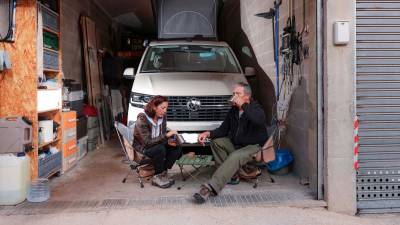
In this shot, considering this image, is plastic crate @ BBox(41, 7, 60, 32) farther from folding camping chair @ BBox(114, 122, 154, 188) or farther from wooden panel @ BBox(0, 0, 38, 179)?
folding camping chair @ BBox(114, 122, 154, 188)

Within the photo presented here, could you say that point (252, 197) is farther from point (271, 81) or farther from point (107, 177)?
point (271, 81)

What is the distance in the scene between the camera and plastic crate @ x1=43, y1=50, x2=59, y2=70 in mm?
5945

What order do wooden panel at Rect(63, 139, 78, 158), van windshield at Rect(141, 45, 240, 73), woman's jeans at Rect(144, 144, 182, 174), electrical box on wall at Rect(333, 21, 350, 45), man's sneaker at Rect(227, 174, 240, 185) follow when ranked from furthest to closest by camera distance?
1. van windshield at Rect(141, 45, 240, 73)
2. wooden panel at Rect(63, 139, 78, 158)
3. man's sneaker at Rect(227, 174, 240, 185)
4. woman's jeans at Rect(144, 144, 182, 174)
5. electrical box on wall at Rect(333, 21, 350, 45)

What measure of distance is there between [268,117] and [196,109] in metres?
1.94

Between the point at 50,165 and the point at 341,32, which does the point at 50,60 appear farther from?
the point at 341,32

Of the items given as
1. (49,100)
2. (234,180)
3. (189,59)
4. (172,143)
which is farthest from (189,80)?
(49,100)

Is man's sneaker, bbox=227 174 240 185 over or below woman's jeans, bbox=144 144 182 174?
below

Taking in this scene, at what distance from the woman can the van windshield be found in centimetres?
209

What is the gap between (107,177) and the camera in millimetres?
6391

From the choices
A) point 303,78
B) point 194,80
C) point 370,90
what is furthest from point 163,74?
point 370,90

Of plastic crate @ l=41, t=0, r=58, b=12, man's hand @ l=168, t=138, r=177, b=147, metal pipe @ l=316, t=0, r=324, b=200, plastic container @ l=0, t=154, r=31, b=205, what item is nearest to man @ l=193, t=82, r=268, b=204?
man's hand @ l=168, t=138, r=177, b=147

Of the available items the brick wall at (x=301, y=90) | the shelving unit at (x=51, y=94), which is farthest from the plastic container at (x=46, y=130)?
the brick wall at (x=301, y=90)

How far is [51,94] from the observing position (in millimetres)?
Answer: 5969

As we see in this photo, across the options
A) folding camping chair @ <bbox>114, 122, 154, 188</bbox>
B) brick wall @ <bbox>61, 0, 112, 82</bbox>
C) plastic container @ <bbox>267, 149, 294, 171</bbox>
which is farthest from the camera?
brick wall @ <bbox>61, 0, 112, 82</bbox>
